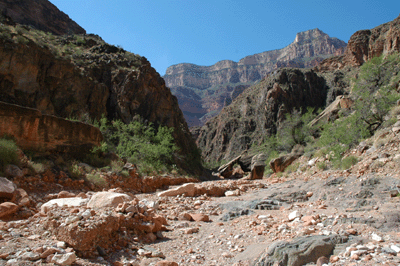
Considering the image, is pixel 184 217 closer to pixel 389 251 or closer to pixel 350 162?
pixel 389 251

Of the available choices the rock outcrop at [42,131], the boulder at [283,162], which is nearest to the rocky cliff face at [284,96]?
the boulder at [283,162]

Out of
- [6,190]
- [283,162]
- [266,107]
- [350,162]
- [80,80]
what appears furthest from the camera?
[266,107]

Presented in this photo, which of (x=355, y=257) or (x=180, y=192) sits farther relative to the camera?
(x=180, y=192)

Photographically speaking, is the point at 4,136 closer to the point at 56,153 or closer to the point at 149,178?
the point at 56,153

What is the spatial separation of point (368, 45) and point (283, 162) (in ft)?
212

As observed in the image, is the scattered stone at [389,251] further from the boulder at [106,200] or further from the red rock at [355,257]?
the boulder at [106,200]

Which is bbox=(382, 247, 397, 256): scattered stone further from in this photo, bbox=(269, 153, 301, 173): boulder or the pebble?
bbox=(269, 153, 301, 173): boulder

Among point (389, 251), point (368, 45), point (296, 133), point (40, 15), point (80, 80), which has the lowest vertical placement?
point (389, 251)

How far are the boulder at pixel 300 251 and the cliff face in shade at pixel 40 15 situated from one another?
51.4 m

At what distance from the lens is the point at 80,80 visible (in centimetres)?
2695

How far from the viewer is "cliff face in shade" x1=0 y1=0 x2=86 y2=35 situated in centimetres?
4172

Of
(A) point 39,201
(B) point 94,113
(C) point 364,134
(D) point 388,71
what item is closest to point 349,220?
(A) point 39,201

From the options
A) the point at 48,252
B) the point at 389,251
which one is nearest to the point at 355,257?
the point at 389,251

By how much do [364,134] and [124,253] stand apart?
11.0 m
